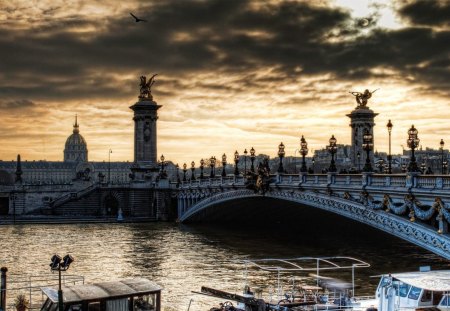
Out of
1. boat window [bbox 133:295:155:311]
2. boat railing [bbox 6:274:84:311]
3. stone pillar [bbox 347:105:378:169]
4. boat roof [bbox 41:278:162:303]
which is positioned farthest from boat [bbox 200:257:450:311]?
stone pillar [bbox 347:105:378:169]

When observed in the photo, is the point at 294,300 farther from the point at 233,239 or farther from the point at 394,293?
the point at 233,239

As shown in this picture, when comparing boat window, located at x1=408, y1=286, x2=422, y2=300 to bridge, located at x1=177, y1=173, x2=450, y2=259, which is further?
bridge, located at x1=177, y1=173, x2=450, y2=259

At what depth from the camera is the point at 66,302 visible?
885 inches

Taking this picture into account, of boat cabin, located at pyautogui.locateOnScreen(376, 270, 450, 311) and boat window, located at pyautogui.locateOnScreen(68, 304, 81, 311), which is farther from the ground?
boat cabin, located at pyautogui.locateOnScreen(376, 270, 450, 311)

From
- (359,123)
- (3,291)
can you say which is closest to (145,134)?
(359,123)

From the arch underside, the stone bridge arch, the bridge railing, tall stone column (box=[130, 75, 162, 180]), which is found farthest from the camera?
tall stone column (box=[130, 75, 162, 180])

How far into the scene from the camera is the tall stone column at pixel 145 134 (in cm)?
10344

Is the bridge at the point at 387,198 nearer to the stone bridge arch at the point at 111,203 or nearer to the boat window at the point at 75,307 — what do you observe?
the boat window at the point at 75,307

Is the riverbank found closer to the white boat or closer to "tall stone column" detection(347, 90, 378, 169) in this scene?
"tall stone column" detection(347, 90, 378, 169)

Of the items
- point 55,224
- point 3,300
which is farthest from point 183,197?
point 3,300

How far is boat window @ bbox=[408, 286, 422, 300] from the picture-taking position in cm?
2300

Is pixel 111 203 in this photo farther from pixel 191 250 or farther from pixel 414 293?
pixel 414 293

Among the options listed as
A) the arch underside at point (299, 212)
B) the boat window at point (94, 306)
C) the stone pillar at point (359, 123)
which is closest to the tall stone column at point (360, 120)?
the stone pillar at point (359, 123)

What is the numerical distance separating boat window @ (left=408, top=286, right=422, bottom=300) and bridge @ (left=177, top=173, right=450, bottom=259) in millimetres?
9324
